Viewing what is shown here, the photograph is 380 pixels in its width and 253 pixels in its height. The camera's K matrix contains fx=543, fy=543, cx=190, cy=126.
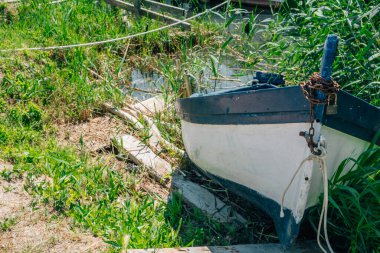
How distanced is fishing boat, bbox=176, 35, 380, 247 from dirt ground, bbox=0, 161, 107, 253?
3.33 ft

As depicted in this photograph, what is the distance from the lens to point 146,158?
4.43 meters

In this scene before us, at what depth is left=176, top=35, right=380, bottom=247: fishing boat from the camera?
2865 millimetres

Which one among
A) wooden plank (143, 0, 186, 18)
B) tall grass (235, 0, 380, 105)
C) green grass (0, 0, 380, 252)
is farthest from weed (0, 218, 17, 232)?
wooden plank (143, 0, 186, 18)

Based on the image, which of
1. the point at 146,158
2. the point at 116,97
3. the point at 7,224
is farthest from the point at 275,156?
the point at 116,97

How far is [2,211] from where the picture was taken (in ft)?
11.3

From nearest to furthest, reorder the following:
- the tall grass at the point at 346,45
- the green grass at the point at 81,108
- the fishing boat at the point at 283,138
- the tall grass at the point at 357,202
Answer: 1. the fishing boat at the point at 283,138
2. the tall grass at the point at 357,202
3. the green grass at the point at 81,108
4. the tall grass at the point at 346,45

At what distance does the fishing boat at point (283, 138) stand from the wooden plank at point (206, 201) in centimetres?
24

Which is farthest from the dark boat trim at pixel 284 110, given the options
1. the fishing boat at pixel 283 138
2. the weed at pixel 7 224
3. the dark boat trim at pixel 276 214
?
the weed at pixel 7 224

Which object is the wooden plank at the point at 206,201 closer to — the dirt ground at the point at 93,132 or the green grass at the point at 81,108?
the green grass at the point at 81,108

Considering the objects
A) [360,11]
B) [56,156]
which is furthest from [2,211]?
[360,11]

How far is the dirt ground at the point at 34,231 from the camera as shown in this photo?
3.19 m

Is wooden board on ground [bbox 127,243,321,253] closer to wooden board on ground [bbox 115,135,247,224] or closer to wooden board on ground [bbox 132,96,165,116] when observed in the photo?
wooden board on ground [bbox 115,135,247,224]

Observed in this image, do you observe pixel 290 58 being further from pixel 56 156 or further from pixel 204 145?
pixel 56 156

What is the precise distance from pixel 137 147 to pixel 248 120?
5.28 feet
